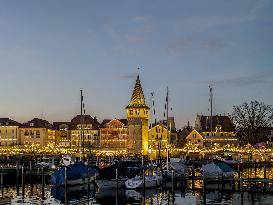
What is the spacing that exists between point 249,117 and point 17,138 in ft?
269

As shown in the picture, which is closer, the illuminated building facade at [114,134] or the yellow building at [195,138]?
the yellow building at [195,138]

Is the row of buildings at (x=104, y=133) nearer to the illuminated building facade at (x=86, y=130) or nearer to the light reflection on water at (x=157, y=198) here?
the illuminated building facade at (x=86, y=130)

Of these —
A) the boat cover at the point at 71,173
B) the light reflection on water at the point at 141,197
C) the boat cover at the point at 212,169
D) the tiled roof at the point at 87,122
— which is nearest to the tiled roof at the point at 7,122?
the tiled roof at the point at 87,122

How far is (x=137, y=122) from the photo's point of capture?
136750mm

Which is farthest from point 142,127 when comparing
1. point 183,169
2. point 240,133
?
point 183,169

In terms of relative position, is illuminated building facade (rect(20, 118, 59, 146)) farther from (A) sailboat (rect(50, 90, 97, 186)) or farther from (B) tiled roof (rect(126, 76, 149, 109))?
(A) sailboat (rect(50, 90, 97, 186))

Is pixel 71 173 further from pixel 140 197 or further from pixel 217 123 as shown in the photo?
pixel 217 123

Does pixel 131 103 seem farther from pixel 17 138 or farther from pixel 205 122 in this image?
pixel 17 138

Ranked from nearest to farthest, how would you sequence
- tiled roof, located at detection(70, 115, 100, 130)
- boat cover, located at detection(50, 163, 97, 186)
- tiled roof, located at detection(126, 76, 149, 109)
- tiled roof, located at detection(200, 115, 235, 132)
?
boat cover, located at detection(50, 163, 97, 186), tiled roof, located at detection(126, 76, 149, 109), tiled roof, located at detection(200, 115, 235, 132), tiled roof, located at detection(70, 115, 100, 130)

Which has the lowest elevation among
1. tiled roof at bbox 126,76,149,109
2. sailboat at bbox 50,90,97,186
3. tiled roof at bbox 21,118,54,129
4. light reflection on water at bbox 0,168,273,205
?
light reflection on water at bbox 0,168,273,205

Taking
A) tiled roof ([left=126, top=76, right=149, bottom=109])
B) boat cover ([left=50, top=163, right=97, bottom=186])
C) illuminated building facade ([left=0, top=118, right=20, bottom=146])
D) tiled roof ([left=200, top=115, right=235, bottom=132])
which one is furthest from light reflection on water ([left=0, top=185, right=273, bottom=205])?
illuminated building facade ([left=0, top=118, right=20, bottom=146])

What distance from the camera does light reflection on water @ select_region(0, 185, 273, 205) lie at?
46.0 m

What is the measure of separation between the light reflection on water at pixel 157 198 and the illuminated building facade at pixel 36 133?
4653 inches

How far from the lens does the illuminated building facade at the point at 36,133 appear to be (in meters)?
171
